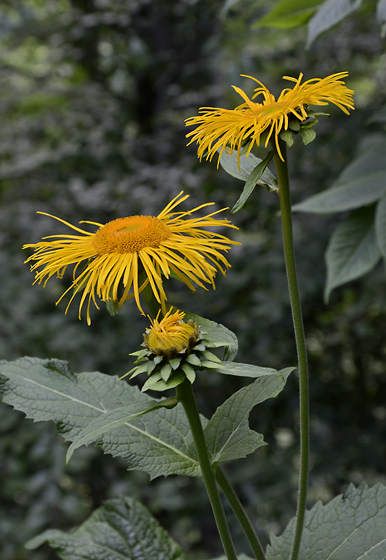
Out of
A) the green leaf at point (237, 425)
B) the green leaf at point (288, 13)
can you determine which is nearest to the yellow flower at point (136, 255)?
the green leaf at point (237, 425)

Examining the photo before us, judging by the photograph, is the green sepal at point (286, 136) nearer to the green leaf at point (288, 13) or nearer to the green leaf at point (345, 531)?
the green leaf at point (345, 531)

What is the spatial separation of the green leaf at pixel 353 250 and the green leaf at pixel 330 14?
37cm

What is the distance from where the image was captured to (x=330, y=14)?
0.87m

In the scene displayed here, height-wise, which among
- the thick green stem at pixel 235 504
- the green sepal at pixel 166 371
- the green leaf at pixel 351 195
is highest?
the green leaf at pixel 351 195

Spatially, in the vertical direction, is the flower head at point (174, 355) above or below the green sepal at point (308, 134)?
below

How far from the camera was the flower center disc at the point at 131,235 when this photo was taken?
439mm

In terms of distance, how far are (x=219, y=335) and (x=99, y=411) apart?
165mm

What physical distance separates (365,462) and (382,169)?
1199mm

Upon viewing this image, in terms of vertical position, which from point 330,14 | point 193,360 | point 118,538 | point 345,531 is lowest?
point 345,531

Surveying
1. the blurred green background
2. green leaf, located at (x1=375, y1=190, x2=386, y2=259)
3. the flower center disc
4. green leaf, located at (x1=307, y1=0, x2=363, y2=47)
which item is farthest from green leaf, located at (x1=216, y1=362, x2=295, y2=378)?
the blurred green background

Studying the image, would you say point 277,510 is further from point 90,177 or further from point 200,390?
point 90,177

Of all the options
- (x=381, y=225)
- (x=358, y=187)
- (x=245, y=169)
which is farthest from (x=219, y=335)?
(x=358, y=187)

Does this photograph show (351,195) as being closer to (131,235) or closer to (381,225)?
(381,225)

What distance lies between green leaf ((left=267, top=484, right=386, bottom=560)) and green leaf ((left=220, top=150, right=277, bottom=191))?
0.34 meters
